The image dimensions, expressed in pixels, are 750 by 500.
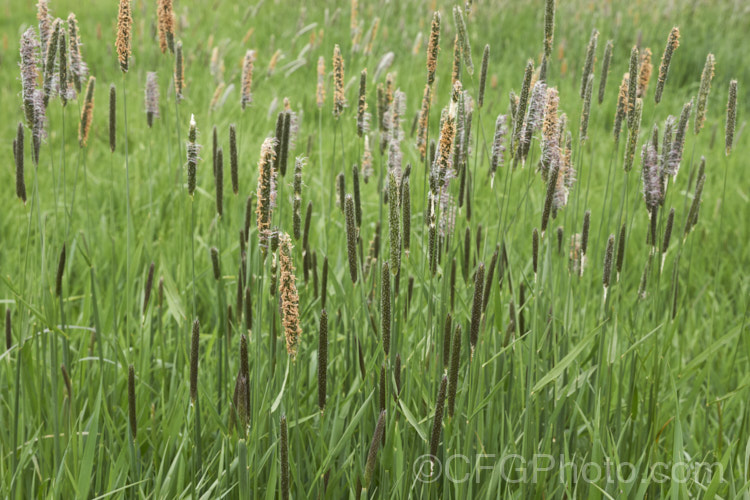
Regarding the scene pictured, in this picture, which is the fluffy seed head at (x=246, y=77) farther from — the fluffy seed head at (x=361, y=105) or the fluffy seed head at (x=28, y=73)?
the fluffy seed head at (x=28, y=73)

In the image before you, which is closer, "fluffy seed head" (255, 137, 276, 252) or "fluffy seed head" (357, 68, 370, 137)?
"fluffy seed head" (255, 137, 276, 252)

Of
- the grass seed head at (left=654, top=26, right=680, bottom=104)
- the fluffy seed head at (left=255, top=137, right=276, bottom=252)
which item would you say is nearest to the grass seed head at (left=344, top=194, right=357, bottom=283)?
the fluffy seed head at (left=255, top=137, right=276, bottom=252)

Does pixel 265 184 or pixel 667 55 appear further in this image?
pixel 667 55

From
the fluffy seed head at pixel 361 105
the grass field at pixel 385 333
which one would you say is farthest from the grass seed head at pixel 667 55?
the fluffy seed head at pixel 361 105

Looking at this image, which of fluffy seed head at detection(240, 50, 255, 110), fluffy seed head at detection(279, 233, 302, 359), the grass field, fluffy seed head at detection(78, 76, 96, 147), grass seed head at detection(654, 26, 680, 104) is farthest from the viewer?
fluffy seed head at detection(240, 50, 255, 110)

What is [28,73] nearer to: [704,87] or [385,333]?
[385,333]

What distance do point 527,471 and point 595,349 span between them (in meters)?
0.59

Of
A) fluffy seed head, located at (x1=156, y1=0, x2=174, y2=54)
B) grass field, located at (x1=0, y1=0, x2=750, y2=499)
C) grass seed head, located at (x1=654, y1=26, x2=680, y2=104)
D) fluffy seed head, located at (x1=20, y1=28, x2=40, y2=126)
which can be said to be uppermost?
fluffy seed head, located at (x1=156, y1=0, x2=174, y2=54)

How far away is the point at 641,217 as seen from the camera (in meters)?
3.86

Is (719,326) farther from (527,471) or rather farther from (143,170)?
(143,170)

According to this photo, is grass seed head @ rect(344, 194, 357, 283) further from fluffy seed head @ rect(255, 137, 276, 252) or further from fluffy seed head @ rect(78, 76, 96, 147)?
fluffy seed head @ rect(78, 76, 96, 147)

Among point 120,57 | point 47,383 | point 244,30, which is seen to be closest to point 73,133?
point 244,30

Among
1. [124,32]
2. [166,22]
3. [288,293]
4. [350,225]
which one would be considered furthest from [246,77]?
[288,293]

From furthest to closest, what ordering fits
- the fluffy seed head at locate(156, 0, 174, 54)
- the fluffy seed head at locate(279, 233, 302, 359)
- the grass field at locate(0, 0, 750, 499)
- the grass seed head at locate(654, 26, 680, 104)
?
the fluffy seed head at locate(156, 0, 174, 54), the grass seed head at locate(654, 26, 680, 104), the grass field at locate(0, 0, 750, 499), the fluffy seed head at locate(279, 233, 302, 359)
